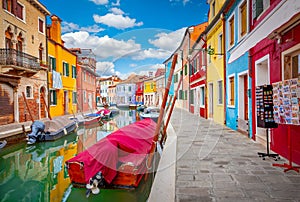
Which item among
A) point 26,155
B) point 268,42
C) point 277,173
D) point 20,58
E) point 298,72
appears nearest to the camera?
point 277,173

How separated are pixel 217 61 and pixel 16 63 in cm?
1106

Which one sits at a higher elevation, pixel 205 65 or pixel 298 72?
pixel 205 65

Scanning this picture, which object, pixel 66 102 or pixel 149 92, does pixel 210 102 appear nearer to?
pixel 66 102

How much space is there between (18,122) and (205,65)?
12016 mm

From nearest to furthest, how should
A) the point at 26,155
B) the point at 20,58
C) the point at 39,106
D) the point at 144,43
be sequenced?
the point at 144,43 < the point at 26,155 < the point at 20,58 < the point at 39,106

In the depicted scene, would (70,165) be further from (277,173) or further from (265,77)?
(265,77)

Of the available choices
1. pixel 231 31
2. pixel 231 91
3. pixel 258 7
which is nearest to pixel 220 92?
pixel 231 91

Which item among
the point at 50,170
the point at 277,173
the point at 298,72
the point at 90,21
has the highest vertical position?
the point at 90,21

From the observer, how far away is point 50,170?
702 cm

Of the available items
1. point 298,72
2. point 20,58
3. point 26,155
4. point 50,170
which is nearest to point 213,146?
point 298,72

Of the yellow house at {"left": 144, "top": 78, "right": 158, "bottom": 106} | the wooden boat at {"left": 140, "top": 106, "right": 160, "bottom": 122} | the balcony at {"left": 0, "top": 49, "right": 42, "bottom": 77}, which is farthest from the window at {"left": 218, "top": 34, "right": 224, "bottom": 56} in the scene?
the yellow house at {"left": 144, "top": 78, "right": 158, "bottom": 106}

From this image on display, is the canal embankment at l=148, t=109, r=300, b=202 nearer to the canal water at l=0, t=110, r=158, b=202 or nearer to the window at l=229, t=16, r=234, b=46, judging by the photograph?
the canal water at l=0, t=110, r=158, b=202

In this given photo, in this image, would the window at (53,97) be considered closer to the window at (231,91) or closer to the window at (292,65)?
the window at (231,91)

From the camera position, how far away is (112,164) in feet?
14.8
